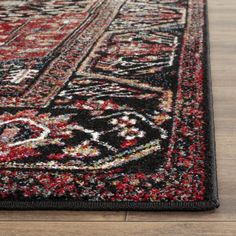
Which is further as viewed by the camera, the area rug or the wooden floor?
the area rug

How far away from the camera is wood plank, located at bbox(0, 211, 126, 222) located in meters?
1.22

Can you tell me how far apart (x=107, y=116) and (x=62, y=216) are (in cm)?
60

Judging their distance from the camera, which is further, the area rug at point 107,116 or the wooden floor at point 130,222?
the area rug at point 107,116

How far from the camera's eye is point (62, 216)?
48.3 inches

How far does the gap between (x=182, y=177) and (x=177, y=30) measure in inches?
70.0

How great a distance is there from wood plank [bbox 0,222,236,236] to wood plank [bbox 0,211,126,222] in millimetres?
17

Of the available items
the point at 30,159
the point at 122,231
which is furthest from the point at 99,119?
the point at 122,231

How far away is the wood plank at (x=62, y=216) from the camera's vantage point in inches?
47.9

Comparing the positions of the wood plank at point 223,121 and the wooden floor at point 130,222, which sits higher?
the wooden floor at point 130,222

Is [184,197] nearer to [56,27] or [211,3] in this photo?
[56,27]

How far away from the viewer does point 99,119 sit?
5.74 ft

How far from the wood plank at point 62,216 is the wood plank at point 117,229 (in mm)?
17

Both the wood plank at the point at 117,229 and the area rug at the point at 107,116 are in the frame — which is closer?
the wood plank at the point at 117,229

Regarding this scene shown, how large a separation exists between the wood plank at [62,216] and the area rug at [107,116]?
14 mm
